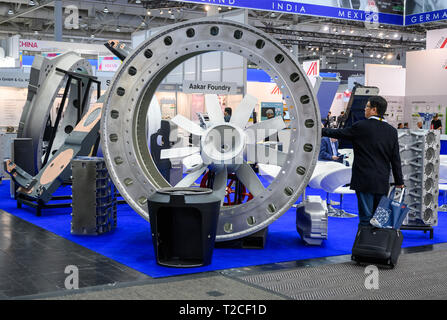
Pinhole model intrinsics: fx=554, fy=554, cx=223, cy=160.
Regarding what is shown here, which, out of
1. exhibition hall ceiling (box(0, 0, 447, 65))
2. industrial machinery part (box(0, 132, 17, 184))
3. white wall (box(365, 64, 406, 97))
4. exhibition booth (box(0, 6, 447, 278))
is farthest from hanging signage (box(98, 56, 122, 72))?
exhibition booth (box(0, 6, 447, 278))

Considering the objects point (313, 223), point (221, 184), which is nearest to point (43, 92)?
point (221, 184)

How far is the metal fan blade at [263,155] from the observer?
6.52 meters

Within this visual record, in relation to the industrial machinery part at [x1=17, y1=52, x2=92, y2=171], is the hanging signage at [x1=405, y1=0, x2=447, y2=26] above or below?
above

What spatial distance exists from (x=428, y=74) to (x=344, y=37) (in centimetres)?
1456

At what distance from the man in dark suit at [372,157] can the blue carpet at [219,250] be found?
833 mm

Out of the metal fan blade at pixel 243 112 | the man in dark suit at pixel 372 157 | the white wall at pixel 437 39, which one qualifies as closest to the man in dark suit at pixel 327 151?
the metal fan blade at pixel 243 112

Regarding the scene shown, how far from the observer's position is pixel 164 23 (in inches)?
1055

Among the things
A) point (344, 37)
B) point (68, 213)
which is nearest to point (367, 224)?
point (68, 213)

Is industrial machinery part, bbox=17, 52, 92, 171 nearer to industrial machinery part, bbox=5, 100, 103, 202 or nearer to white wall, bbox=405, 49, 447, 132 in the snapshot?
industrial machinery part, bbox=5, 100, 103, 202

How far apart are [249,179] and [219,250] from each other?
92cm

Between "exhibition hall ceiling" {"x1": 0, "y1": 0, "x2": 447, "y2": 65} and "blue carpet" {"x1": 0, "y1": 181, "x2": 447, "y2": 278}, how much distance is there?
14.5 m

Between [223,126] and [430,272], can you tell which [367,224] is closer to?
[430,272]

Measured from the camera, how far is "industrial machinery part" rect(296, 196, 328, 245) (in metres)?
6.38

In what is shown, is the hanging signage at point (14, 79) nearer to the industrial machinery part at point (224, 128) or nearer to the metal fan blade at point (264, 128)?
the industrial machinery part at point (224, 128)
